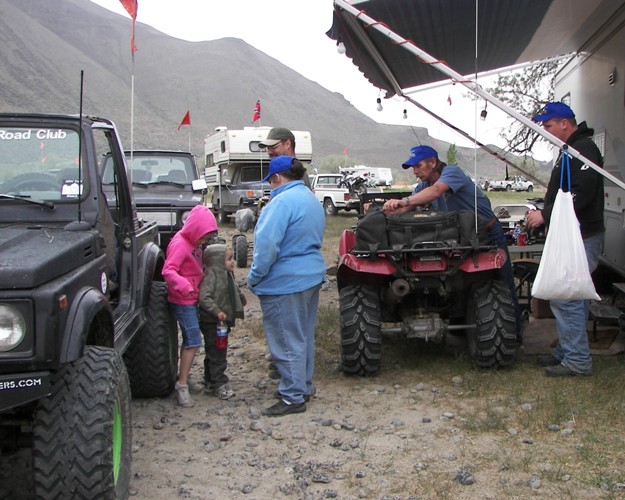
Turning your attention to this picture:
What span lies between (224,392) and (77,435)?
2408 millimetres

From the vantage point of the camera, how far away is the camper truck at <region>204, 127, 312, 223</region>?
18875 millimetres

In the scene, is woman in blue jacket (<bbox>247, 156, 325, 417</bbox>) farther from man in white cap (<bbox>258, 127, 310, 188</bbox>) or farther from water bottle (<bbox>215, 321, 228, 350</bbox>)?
man in white cap (<bbox>258, 127, 310, 188</bbox>)

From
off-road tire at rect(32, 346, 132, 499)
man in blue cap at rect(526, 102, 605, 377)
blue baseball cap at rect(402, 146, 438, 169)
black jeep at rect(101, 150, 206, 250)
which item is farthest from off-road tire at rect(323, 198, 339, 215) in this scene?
off-road tire at rect(32, 346, 132, 499)

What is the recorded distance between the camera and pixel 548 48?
26.7 ft

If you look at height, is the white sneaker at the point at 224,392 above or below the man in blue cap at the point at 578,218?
below

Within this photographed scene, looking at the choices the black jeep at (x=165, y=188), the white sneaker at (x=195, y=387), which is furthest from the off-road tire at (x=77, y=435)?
the black jeep at (x=165, y=188)

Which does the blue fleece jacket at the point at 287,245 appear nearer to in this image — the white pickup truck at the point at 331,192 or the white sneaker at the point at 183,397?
the white sneaker at the point at 183,397

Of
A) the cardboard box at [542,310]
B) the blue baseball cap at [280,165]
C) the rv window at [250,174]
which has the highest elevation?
the blue baseball cap at [280,165]

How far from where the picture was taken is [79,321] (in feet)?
9.82

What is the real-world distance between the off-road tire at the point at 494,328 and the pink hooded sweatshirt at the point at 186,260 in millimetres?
2225

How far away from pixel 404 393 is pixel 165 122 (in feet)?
261

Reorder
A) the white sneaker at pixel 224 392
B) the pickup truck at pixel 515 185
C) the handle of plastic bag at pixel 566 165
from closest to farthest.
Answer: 1. the handle of plastic bag at pixel 566 165
2. the white sneaker at pixel 224 392
3. the pickup truck at pixel 515 185

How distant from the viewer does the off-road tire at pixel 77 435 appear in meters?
2.80

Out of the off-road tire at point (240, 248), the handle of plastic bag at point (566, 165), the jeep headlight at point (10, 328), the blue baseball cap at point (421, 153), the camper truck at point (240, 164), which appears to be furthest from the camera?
the camper truck at point (240, 164)
